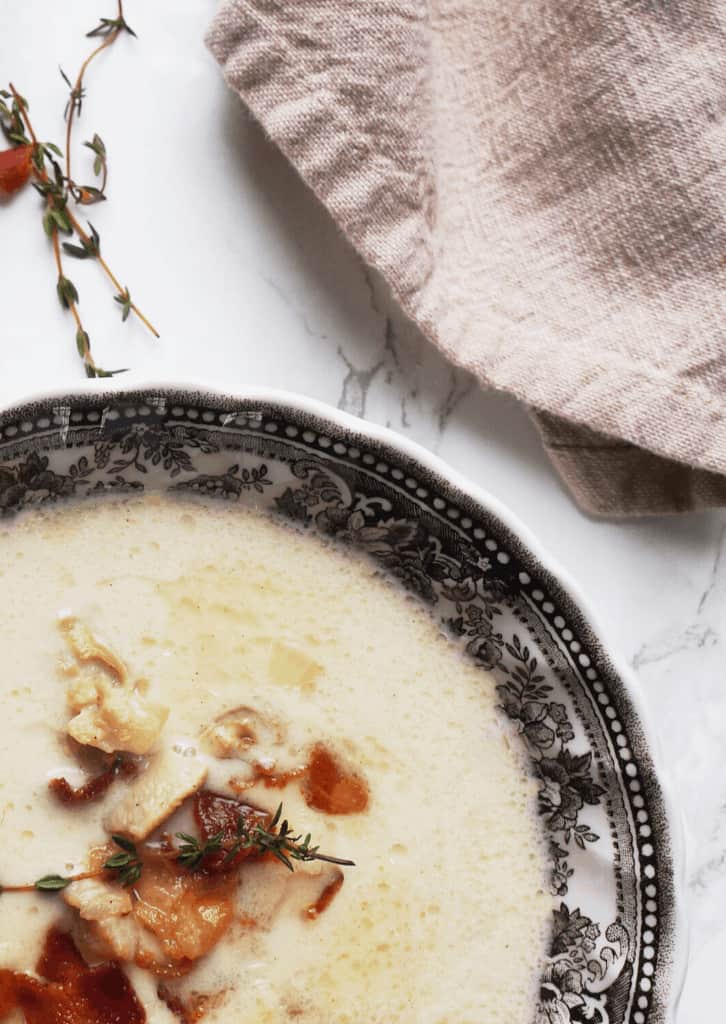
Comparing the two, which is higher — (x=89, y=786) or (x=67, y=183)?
(x=67, y=183)

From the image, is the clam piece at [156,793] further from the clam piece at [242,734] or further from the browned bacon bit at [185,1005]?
the browned bacon bit at [185,1005]

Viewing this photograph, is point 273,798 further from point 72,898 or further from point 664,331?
point 664,331

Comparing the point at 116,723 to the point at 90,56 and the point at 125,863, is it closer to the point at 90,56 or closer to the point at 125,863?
the point at 125,863

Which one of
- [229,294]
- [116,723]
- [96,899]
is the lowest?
[96,899]

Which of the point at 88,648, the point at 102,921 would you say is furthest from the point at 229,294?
the point at 102,921

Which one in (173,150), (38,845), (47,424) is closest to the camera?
(47,424)

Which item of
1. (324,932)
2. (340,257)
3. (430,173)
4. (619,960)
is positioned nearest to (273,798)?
(324,932)
